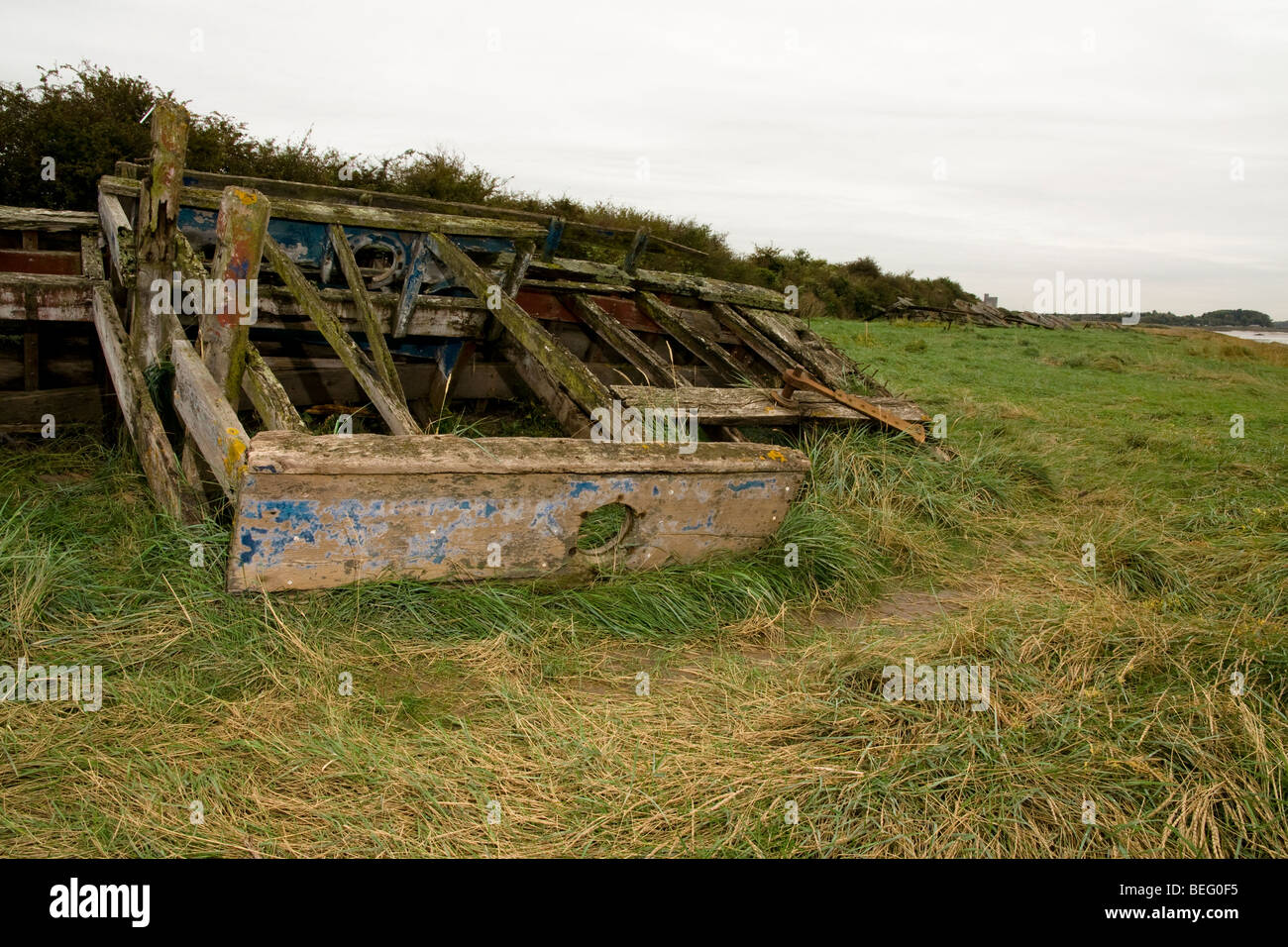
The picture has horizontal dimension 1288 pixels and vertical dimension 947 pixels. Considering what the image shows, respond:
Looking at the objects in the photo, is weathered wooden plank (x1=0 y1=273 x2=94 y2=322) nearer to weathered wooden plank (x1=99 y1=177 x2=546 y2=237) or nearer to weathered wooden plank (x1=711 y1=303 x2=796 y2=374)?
weathered wooden plank (x1=99 y1=177 x2=546 y2=237)

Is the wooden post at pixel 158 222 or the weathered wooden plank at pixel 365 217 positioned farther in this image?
the weathered wooden plank at pixel 365 217

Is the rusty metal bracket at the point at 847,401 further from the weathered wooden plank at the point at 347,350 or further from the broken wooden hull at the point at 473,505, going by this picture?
the weathered wooden plank at the point at 347,350

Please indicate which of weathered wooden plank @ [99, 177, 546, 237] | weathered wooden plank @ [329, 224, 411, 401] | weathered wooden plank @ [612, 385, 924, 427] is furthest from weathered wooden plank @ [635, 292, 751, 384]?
weathered wooden plank @ [329, 224, 411, 401]

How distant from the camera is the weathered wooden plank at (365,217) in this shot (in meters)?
5.18

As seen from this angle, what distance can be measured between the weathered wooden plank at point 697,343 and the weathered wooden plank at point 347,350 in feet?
10.3

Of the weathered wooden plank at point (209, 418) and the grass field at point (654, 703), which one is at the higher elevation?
the weathered wooden plank at point (209, 418)

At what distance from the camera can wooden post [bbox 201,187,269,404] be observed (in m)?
4.10

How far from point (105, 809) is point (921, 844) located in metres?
2.31

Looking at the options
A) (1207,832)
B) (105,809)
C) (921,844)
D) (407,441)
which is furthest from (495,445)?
(1207,832)

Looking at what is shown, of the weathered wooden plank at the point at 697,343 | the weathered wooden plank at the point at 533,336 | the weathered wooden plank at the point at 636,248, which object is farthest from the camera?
the weathered wooden plank at the point at 636,248

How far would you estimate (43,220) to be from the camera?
20.7ft

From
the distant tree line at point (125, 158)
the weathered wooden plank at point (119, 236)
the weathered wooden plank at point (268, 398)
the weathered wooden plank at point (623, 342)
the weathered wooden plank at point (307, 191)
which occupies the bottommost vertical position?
the weathered wooden plank at point (268, 398)

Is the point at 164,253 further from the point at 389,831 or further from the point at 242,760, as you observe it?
the point at 389,831

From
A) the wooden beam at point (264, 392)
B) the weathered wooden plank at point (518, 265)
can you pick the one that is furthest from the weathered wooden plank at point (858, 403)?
the wooden beam at point (264, 392)
